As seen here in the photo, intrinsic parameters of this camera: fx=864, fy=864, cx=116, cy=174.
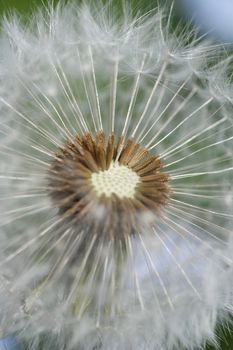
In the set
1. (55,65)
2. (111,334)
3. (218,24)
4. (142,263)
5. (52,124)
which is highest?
(218,24)

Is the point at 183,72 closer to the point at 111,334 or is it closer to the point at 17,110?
the point at 17,110

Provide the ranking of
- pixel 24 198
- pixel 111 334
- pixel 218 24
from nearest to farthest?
pixel 111 334 < pixel 24 198 < pixel 218 24

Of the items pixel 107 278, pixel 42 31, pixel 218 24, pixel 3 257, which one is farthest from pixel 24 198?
pixel 218 24

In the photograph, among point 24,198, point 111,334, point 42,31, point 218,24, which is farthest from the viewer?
point 218,24

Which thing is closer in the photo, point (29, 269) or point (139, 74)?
point (29, 269)

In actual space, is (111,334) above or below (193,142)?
below
